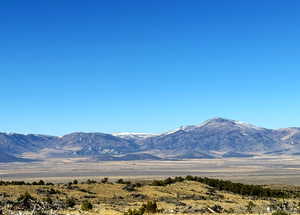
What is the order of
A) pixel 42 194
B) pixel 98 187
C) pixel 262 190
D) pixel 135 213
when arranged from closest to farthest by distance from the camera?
pixel 135 213
pixel 42 194
pixel 98 187
pixel 262 190

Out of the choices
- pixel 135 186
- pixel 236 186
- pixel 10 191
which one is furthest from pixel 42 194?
pixel 236 186

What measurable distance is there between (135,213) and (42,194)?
43.0 m

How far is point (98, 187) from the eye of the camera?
81.4 m

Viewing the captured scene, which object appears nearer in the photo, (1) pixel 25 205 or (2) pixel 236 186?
(1) pixel 25 205

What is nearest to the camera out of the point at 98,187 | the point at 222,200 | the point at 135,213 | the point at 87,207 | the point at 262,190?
the point at 135,213

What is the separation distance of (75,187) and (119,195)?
9698 millimetres

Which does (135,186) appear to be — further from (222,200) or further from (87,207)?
(87,207)

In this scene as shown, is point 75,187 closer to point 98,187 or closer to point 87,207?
point 98,187

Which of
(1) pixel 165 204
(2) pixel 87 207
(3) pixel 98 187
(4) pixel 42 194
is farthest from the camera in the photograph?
(3) pixel 98 187

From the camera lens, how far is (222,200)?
75.7m

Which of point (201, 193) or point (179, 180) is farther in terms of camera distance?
point (179, 180)

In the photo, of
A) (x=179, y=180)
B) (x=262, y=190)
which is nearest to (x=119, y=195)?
(x=179, y=180)

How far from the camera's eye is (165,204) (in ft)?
210

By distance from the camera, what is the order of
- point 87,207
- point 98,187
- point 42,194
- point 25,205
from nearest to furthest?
1. point 87,207
2. point 25,205
3. point 42,194
4. point 98,187
